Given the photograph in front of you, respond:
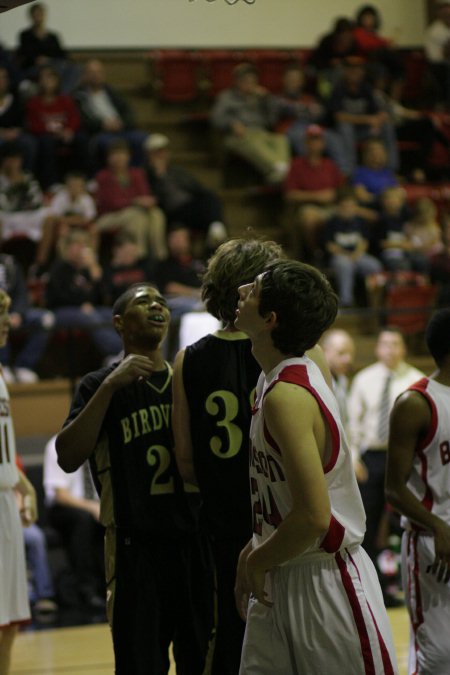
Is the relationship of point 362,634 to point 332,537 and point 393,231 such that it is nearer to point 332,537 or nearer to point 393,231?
point 332,537

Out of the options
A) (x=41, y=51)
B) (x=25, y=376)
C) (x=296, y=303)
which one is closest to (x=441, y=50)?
(x=41, y=51)

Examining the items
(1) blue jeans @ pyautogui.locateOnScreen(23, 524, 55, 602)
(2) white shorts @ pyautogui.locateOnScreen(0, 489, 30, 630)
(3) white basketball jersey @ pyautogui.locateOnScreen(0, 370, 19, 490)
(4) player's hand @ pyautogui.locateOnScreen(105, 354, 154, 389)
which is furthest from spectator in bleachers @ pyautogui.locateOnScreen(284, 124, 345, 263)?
(4) player's hand @ pyautogui.locateOnScreen(105, 354, 154, 389)

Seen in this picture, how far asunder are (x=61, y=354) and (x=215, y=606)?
651cm

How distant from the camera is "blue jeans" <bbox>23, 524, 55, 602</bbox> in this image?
805cm

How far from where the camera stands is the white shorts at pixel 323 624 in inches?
119

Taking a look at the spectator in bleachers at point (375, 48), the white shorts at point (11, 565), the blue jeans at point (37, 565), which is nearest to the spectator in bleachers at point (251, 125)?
the spectator in bleachers at point (375, 48)

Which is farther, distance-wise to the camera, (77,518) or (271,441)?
(77,518)

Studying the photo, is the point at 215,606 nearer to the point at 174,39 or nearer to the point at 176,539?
the point at 176,539

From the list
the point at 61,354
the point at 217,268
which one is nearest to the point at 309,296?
the point at 217,268

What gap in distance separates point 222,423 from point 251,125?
33.6 ft

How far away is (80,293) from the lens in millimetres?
10266

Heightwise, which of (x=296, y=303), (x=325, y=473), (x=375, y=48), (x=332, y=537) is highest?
(x=296, y=303)

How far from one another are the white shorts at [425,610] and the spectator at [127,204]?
7.37 m

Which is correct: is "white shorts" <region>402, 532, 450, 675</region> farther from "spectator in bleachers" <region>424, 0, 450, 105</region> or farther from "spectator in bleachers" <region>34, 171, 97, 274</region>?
"spectator in bleachers" <region>424, 0, 450, 105</region>
